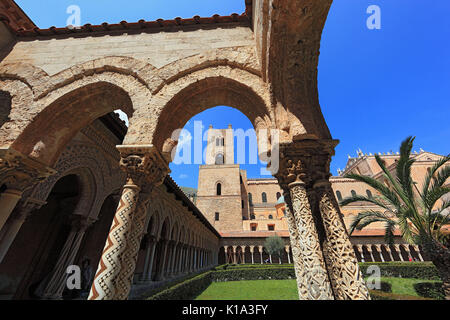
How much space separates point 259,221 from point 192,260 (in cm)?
1330

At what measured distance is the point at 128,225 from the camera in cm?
247

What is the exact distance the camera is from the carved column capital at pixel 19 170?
10.5ft

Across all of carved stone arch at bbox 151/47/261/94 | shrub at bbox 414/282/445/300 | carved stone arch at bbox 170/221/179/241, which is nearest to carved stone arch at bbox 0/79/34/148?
carved stone arch at bbox 151/47/261/94

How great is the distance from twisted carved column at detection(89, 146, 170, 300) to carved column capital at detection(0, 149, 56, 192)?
1983 millimetres

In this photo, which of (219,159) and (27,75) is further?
(219,159)

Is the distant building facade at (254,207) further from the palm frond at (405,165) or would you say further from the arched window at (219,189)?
the palm frond at (405,165)

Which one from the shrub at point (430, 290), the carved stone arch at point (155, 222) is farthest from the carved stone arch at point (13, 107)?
the shrub at point (430, 290)

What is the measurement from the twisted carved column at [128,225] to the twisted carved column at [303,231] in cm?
185

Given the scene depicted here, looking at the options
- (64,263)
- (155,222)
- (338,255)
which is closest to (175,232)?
(155,222)

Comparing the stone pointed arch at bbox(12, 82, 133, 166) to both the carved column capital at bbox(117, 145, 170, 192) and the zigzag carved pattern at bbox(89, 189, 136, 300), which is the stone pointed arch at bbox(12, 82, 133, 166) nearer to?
the carved column capital at bbox(117, 145, 170, 192)

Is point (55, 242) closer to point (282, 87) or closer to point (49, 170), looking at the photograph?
point (49, 170)

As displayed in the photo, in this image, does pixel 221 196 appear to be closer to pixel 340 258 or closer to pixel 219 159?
pixel 219 159

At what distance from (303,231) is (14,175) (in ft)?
15.3

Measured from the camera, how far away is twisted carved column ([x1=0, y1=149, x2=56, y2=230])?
3203mm
